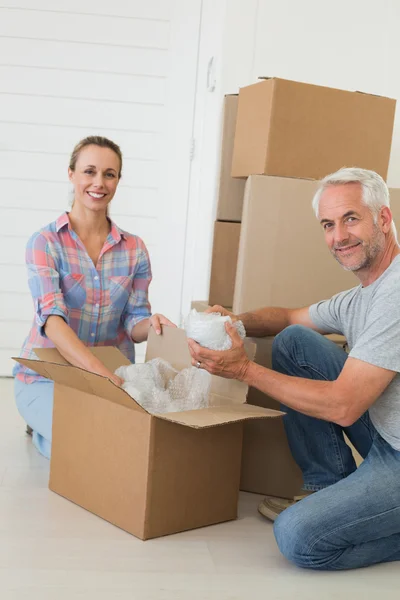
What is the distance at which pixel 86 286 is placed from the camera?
2387mm

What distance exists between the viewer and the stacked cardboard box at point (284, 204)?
2176 mm

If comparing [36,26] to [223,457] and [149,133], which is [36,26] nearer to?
[149,133]

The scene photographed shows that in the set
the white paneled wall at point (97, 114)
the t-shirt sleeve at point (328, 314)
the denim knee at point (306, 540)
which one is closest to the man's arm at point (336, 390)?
the denim knee at point (306, 540)

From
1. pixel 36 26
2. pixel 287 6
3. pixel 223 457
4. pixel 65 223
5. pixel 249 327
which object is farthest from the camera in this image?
pixel 36 26

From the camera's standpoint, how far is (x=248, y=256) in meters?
2.18

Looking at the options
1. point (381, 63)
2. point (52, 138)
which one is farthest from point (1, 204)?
point (381, 63)

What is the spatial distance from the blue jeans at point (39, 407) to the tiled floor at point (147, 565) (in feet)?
1.20

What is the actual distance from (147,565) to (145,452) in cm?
25

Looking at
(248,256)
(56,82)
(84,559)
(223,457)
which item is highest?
(56,82)

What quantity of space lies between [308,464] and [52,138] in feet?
7.50

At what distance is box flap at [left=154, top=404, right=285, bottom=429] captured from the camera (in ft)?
5.59

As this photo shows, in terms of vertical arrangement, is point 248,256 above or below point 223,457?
above

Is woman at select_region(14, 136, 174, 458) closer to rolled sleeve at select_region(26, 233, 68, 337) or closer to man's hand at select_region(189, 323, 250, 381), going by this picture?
rolled sleeve at select_region(26, 233, 68, 337)

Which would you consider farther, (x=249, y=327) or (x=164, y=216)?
(x=164, y=216)
